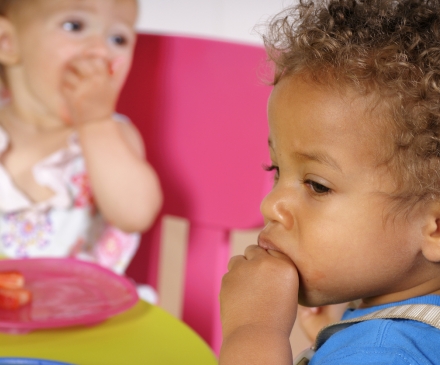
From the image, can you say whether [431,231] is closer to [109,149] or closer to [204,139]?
[204,139]

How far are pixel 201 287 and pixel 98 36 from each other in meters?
0.58

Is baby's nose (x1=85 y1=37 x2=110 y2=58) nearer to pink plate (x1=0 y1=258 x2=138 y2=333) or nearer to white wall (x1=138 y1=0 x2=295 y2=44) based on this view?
white wall (x1=138 y1=0 x2=295 y2=44)

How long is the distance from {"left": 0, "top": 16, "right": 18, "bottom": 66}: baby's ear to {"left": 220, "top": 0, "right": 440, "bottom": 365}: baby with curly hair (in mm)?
901

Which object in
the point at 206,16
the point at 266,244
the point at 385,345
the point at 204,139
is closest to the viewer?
the point at 385,345

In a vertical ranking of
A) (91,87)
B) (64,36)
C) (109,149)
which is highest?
(64,36)

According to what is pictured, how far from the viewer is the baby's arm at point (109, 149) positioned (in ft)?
4.48

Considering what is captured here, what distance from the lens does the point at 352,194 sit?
646mm

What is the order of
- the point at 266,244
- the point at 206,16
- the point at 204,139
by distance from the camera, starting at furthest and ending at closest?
the point at 206,16, the point at 204,139, the point at 266,244

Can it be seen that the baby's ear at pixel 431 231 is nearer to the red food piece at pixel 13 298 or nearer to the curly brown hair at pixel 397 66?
the curly brown hair at pixel 397 66

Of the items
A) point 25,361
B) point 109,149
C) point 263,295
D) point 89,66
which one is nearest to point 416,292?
point 263,295

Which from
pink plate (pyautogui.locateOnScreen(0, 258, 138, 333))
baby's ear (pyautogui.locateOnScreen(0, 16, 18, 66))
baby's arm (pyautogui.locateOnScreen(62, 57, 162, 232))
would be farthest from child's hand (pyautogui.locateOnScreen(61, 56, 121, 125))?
pink plate (pyautogui.locateOnScreen(0, 258, 138, 333))

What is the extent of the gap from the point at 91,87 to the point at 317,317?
0.79m

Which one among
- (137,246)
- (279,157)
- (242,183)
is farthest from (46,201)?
(279,157)

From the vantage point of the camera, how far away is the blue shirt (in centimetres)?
57
